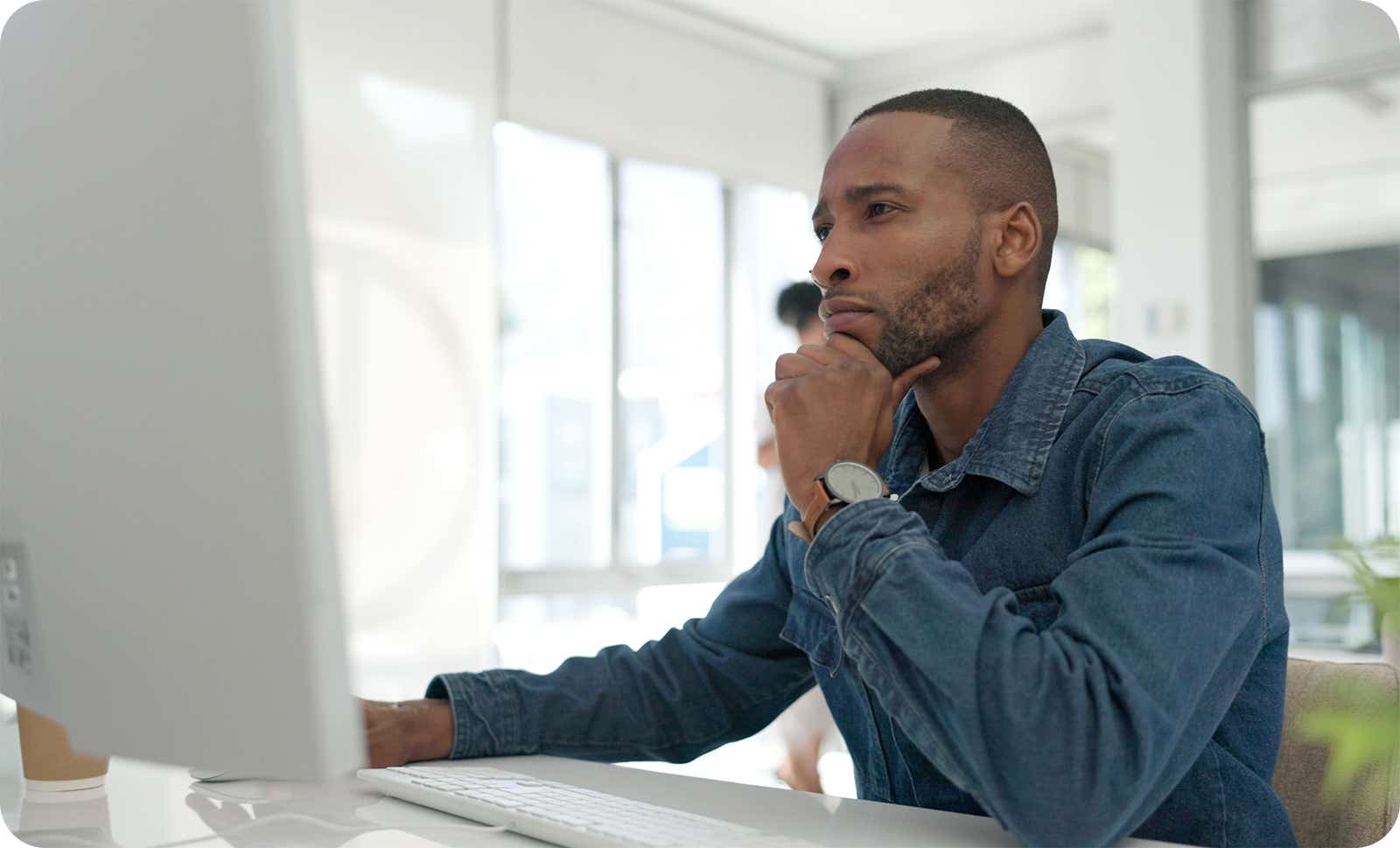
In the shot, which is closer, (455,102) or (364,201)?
(364,201)

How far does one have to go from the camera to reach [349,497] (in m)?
4.73

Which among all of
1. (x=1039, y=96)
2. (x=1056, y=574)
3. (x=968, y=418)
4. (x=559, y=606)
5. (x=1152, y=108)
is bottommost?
(x=559, y=606)

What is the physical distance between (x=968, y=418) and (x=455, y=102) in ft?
14.2

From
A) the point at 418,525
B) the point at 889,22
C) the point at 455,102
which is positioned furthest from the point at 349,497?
the point at 889,22

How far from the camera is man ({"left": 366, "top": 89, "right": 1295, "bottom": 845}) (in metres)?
0.82

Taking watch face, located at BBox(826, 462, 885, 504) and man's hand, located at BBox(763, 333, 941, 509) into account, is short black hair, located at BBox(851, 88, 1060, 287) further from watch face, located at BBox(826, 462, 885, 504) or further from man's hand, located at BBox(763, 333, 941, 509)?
watch face, located at BBox(826, 462, 885, 504)

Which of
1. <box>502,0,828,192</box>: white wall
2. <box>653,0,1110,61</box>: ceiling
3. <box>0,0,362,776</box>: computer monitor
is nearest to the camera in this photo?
<box>0,0,362,776</box>: computer monitor

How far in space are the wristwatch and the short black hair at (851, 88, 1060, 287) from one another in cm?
34

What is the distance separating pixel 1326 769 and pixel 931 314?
1.66 feet

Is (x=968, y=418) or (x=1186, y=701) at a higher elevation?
(x=968, y=418)

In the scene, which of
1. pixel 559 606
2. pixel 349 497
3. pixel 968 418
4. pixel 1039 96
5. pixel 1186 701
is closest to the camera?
pixel 1186 701

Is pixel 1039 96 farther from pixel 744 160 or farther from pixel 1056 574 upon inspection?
pixel 1056 574

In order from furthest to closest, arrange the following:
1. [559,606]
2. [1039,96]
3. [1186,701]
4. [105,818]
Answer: [1039,96] < [559,606] < [105,818] < [1186,701]

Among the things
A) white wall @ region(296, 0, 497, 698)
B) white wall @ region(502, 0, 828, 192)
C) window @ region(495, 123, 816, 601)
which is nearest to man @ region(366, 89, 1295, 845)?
white wall @ region(296, 0, 497, 698)
